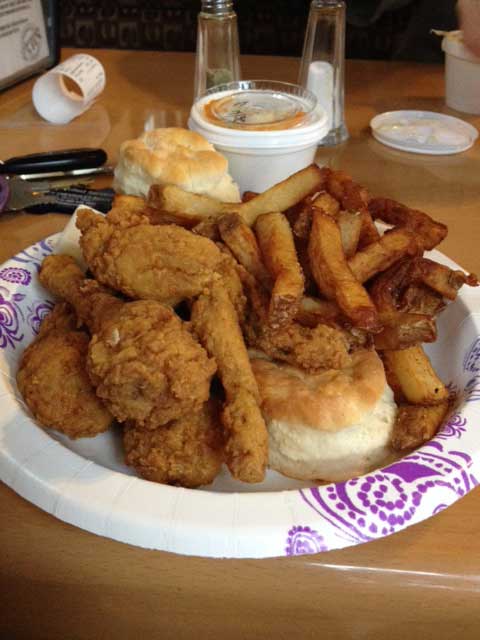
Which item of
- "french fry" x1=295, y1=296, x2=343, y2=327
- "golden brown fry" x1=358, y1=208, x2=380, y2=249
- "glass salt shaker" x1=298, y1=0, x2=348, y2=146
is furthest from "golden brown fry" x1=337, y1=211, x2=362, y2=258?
"glass salt shaker" x1=298, y1=0, x2=348, y2=146

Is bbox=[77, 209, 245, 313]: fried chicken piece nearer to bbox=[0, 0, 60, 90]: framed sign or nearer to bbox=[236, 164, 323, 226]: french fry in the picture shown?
bbox=[236, 164, 323, 226]: french fry

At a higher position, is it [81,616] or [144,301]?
[144,301]

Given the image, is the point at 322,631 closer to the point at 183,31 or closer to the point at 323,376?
the point at 323,376

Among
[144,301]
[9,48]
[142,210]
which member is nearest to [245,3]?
[9,48]

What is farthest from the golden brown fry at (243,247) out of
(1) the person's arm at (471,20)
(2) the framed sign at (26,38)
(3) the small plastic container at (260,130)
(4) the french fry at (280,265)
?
(2) the framed sign at (26,38)

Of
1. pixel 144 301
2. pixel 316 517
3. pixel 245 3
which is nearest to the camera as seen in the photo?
pixel 316 517

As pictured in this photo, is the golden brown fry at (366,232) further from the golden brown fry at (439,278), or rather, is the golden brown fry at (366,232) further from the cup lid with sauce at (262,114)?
the cup lid with sauce at (262,114)
